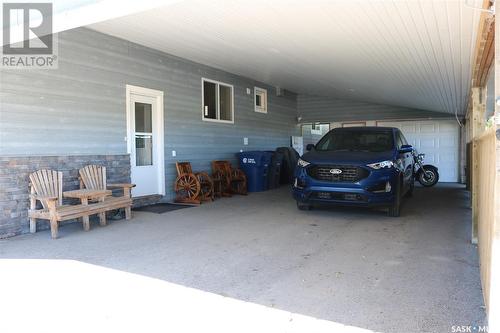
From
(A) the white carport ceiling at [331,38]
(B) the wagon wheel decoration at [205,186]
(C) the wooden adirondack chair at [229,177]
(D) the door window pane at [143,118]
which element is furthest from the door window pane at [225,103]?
(D) the door window pane at [143,118]

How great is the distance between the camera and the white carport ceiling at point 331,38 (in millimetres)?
4488

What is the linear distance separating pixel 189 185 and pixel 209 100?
2.58 m

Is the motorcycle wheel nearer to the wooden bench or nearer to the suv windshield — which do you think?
the suv windshield

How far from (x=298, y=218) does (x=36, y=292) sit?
4242 millimetres

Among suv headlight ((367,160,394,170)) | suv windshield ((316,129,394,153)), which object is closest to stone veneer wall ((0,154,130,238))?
suv windshield ((316,129,394,153))

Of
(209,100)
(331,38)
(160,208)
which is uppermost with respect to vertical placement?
(331,38)

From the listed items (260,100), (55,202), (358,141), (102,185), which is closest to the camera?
(55,202)

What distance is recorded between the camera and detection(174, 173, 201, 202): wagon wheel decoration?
27.8ft

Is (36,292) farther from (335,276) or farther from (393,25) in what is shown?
(393,25)

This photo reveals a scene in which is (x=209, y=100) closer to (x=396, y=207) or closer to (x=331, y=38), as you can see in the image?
(x=331, y=38)

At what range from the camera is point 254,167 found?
34.4 ft

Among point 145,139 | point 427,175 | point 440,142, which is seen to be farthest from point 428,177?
point 145,139

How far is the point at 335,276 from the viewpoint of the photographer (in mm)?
3768

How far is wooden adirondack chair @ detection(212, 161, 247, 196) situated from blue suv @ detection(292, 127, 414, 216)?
2931 millimetres
